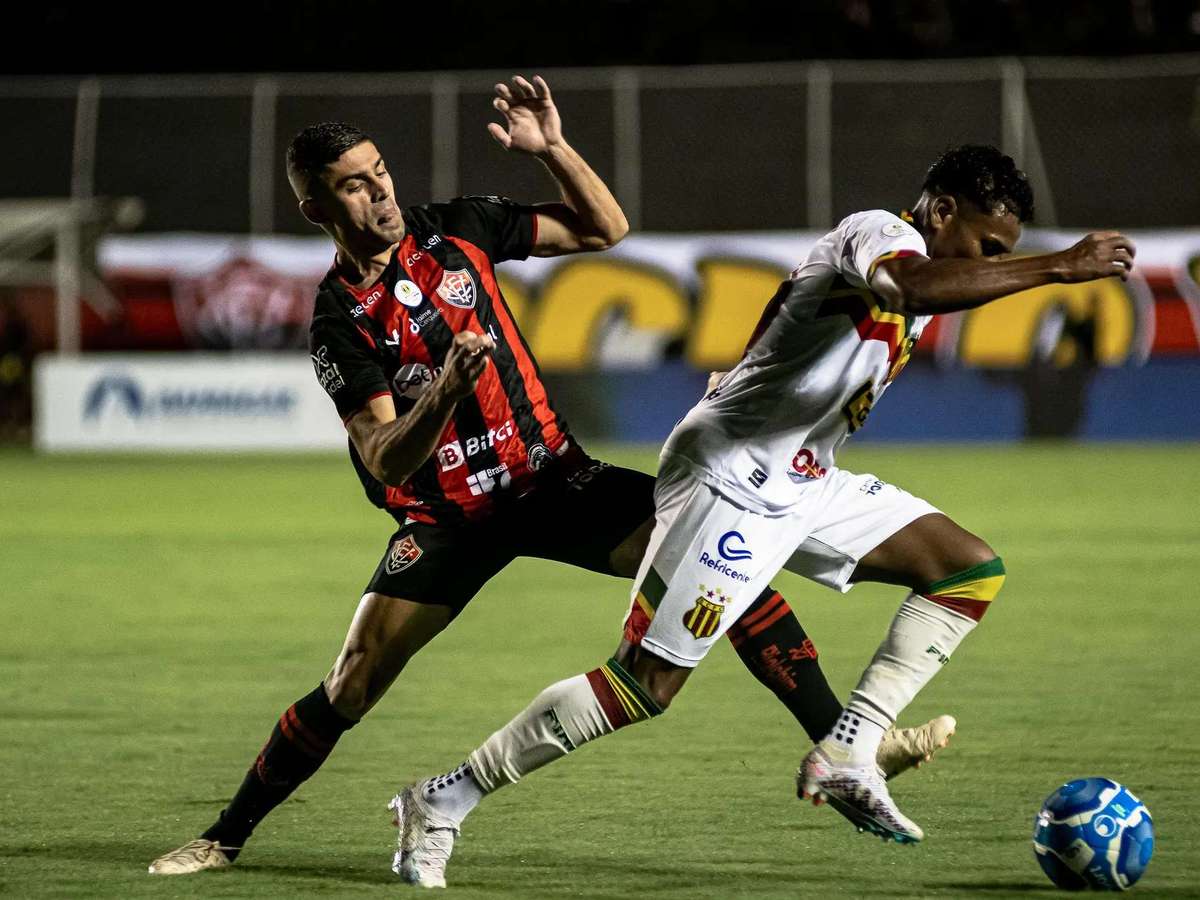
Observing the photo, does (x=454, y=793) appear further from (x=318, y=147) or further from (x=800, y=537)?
(x=318, y=147)

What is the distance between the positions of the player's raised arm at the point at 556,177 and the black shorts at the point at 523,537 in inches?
27.4

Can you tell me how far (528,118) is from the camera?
5.45 m

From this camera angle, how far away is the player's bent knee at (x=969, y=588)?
17.2 feet

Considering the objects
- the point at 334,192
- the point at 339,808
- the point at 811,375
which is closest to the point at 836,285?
the point at 811,375

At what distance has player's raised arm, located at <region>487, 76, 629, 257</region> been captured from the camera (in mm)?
5449

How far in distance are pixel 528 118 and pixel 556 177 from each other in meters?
0.19

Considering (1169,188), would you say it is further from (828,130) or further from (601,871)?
(601,871)

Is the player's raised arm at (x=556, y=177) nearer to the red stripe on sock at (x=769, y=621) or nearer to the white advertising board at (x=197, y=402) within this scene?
the red stripe on sock at (x=769, y=621)

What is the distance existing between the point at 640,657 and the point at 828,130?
59.6ft

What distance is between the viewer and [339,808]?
19.2ft

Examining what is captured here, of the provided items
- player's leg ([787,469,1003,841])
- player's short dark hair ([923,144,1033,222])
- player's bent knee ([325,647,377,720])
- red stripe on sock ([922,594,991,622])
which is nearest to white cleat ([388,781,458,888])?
player's bent knee ([325,647,377,720])

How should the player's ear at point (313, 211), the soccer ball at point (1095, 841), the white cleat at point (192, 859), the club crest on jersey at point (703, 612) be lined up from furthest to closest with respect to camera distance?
the player's ear at point (313, 211), the white cleat at point (192, 859), the club crest on jersey at point (703, 612), the soccer ball at point (1095, 841)

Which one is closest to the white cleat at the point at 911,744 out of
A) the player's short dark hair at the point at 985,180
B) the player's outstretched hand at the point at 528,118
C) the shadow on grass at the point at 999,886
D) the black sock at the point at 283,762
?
the shadow on grass at the point at 999,886

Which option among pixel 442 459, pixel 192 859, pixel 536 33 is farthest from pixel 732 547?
pixel 536 33
